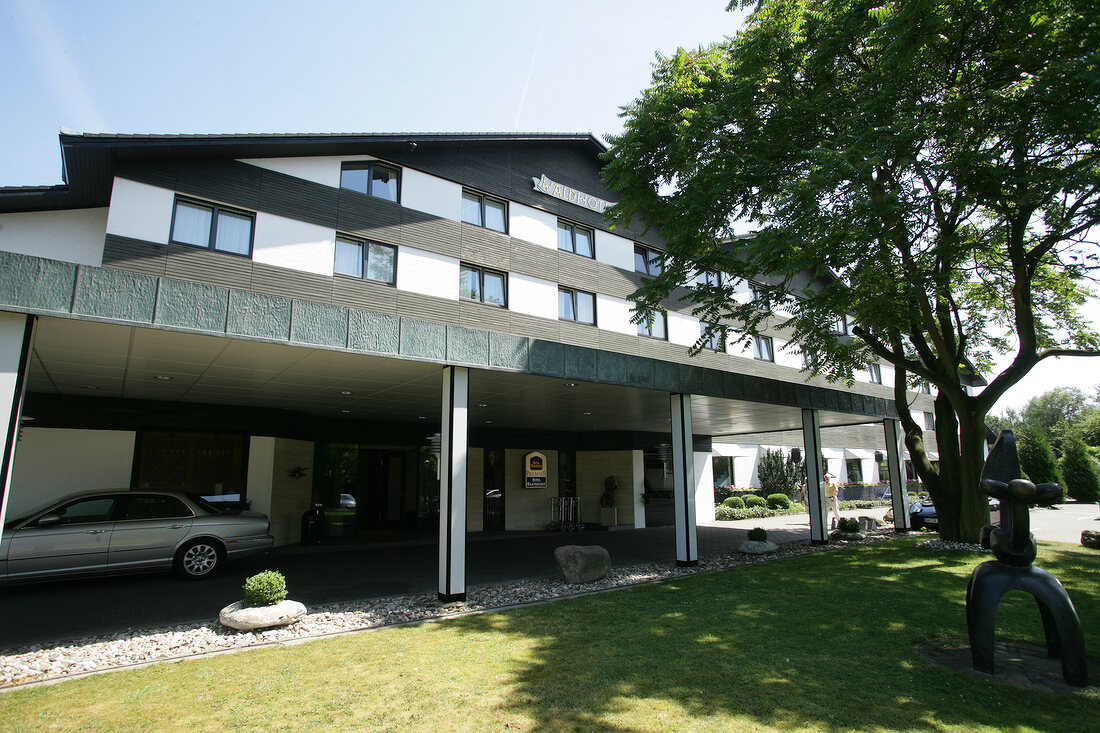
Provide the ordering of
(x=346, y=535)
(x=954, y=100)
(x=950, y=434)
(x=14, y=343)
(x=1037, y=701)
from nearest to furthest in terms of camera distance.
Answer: (x=1037, y=701) → (x=14, y=343) → (x=954, y=100) → (x=950, y=434) → (x=346, y=535)

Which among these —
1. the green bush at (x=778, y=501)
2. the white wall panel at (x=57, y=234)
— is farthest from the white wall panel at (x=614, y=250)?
the white wall panel at (x=57, y=234)

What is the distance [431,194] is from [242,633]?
12259 mm

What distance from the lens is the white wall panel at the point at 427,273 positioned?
14836 millimetres

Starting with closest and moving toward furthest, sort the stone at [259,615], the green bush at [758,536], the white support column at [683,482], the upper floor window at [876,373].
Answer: the stone at [259,615] → the white support column at [683,482] → the green bush at [758,536] → the upper floor window at [876,373]

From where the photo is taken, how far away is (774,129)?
1105 centimetres

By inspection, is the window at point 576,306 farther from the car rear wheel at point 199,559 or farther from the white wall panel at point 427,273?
the car rear wheel at point 199,559

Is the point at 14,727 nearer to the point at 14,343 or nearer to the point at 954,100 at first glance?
the point at 14,343

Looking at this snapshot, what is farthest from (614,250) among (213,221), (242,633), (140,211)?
(242,633)

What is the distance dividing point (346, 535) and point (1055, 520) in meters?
26.4

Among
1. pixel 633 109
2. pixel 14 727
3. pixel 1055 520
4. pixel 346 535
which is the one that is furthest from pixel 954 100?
pixel 1055 520

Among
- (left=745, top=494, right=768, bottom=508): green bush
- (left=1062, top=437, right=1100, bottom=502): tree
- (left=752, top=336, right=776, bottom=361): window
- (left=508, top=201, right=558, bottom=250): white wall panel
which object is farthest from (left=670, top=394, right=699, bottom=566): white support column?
(left=1062, top=437, right=1100, bottom=502): tree

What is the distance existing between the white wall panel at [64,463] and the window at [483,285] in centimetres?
847

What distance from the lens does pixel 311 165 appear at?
46.2ft

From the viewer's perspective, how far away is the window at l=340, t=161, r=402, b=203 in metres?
14.8
